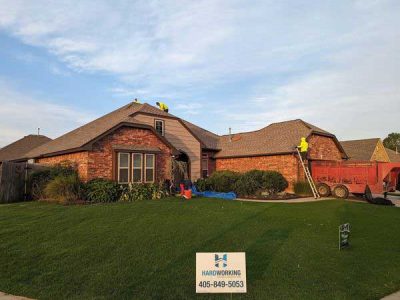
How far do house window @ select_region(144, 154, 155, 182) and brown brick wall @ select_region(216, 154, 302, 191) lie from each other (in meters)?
8.98

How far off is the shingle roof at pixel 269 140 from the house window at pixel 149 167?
867 cm

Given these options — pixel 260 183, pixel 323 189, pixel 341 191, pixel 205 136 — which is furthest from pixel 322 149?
pixel 205 136

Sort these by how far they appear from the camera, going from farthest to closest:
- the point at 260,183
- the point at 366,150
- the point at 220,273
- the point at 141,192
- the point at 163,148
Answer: the point at 366,150 < the point at 163,148 < the point at 260,183 < the point at 141,192 < the point at 220,273

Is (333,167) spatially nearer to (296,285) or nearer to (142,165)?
(142,165)

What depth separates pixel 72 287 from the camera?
18.5ft

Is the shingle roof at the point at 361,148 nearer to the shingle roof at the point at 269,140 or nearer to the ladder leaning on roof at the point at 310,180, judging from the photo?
the shingle roof at the point at 269,140

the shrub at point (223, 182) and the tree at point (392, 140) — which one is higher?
the tree at point (392, 140)

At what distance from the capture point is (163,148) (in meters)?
22.2

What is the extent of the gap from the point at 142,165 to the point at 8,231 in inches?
443

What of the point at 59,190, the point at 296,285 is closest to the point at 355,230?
the point at 296,285

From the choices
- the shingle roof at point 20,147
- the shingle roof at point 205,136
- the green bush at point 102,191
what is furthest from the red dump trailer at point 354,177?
the shingle roof at point 20,147

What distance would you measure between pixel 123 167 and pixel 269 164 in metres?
11.3

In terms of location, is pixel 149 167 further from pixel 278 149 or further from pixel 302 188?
pixel 302 188

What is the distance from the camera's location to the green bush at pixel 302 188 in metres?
22.1
